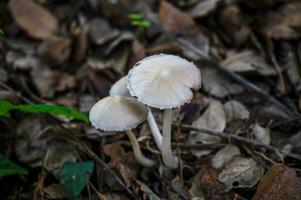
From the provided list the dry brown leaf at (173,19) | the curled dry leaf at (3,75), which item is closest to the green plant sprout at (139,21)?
the dry brown leaf at (173,19)

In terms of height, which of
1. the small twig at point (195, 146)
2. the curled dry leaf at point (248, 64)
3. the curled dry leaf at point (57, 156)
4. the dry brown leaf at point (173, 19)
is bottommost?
the curled dry leaf at point (57, 156)

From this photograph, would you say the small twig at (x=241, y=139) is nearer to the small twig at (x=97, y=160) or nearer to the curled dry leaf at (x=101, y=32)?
the small twig at (x=97, y=160)

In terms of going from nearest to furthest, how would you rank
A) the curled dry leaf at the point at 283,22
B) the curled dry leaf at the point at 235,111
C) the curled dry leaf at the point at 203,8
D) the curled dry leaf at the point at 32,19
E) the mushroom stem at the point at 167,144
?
the mushroom stem at the point at 167,144, the curled dry leaf at the point at 235,111, the curled dry leaf at the point at 283,22, the curled dry leaf at the point at 203,8, the curled dry leaf at the point at 32,19

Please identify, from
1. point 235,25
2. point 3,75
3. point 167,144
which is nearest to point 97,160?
point 167,144

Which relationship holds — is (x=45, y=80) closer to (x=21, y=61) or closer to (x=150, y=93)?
(x=21, y=61)

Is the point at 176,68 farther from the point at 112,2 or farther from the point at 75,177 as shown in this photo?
the point at 112,2

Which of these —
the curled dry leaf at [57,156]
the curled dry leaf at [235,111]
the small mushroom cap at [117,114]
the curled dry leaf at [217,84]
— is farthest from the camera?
the curled dry leaf at [217,84]

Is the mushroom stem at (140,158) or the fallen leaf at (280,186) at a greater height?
the fallen leaf at (280,186)
